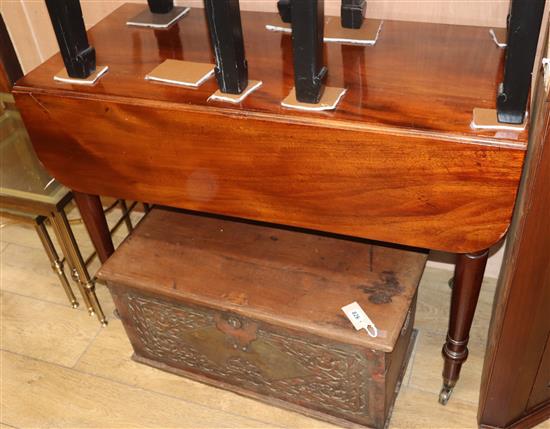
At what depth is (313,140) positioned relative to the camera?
1236 mm

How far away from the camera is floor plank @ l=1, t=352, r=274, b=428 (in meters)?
1.74

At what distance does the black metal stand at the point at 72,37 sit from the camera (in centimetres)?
136

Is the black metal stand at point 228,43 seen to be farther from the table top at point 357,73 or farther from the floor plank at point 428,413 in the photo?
the floor plank at point 428,413

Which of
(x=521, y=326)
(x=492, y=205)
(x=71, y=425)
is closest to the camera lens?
(x=492, y=205)

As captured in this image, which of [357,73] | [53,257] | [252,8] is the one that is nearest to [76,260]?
[53,257]

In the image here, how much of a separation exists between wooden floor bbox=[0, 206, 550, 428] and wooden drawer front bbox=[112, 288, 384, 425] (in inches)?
3.2

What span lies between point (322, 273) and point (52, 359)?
0.95 metres

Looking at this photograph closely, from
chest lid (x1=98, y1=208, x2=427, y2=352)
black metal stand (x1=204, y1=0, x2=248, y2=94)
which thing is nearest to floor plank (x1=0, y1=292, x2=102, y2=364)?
chest lid (x1=98, y1=208, x2=427, y2=352)

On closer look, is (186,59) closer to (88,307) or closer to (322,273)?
(322,273)

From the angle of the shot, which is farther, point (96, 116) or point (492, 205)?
point (96, 116)

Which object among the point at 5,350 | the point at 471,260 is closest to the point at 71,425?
the point at 5,350

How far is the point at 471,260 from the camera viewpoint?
1.38 metres

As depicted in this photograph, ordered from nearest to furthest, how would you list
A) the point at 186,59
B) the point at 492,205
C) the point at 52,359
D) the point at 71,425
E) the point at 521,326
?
the point at 492,205 → the point at 521,326 → the point at 186,59 → the point at 71,425 → the point at 52,359

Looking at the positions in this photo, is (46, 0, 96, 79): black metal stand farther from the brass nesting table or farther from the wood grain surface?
the brass nesting table
